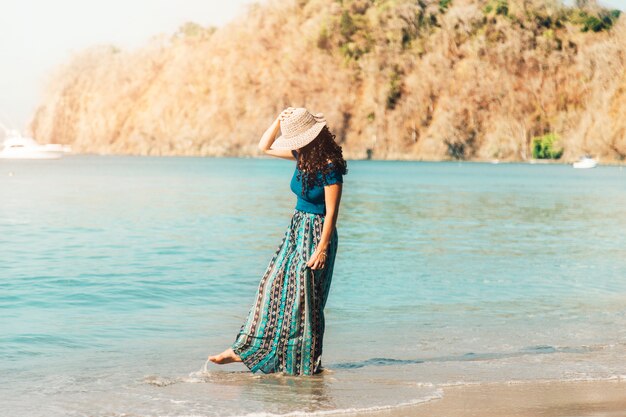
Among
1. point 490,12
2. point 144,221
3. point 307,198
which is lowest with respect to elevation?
point 144,221

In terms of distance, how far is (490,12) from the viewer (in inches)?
4441

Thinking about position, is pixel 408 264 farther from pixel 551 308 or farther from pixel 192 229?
pixel 192 229

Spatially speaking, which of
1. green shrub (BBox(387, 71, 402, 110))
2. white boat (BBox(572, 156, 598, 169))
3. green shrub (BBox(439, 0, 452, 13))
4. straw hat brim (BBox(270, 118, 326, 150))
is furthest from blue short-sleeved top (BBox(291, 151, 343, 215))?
green shrub (BBox(439, 0, 452, 13))

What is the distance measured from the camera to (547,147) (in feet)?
344

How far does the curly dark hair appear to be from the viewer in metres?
6.25

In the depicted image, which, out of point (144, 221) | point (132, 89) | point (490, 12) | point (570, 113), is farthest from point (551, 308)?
point (132, 89)

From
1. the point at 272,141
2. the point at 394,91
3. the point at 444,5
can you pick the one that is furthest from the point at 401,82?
the point at 272,141

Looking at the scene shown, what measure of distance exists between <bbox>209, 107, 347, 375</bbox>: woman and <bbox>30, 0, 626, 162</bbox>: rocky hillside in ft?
313

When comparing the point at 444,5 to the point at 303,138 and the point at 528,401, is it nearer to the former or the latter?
the point at 303,138

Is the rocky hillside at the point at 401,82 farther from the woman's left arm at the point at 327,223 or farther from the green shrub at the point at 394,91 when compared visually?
the woman's left arm at the point at 327,223

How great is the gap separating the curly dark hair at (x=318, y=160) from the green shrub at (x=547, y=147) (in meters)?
100.0

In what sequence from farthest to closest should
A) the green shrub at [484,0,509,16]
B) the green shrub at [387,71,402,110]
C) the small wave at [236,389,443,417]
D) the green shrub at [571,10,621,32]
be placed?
the green shrub at [571,10,621,32], the green shrub at [484,0,509,16], the green shrub at [387,71,402,110], the small wave at [236,389,443,417]

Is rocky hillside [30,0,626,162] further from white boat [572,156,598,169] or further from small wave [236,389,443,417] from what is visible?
small wave [236,389,443,417]

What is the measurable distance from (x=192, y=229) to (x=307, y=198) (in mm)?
16036
